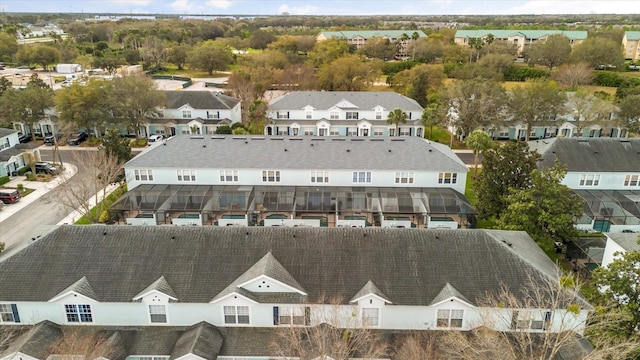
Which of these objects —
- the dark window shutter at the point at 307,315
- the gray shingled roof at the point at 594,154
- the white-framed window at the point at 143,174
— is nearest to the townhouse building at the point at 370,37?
the gray shingled roof at the point at 594,154

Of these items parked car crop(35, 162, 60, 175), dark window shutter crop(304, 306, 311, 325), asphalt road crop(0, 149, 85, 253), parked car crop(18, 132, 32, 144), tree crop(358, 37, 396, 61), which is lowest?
asphalt road crop(0, 149, 85, 253)

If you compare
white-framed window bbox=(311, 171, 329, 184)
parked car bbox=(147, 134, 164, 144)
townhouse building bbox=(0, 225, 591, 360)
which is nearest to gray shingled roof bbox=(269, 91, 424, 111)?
parked car bbox=(147, 134, 164, 144)

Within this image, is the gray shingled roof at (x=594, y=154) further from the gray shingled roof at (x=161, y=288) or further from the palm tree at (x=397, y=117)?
the gray shingled roof at (x=161, y=288)

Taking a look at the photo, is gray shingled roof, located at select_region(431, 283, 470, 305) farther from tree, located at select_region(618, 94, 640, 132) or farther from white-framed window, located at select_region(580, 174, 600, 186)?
tree, located at select_region(618, 94, 640, 132)

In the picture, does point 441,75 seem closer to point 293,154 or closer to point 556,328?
point 293,154

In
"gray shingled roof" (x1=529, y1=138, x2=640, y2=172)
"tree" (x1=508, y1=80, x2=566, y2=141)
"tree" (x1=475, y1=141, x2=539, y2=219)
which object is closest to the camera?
"tree" (x1=475, y1=141, x2=539, y2=219)

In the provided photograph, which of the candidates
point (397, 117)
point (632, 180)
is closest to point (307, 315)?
point (632, 180)
